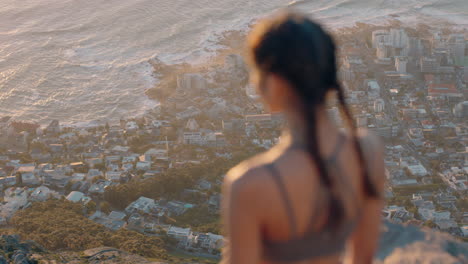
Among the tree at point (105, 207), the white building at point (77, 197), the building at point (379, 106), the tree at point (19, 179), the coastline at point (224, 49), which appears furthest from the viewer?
the coastline at point (224, 49)

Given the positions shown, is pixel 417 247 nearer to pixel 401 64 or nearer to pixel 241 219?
pixel 241 219

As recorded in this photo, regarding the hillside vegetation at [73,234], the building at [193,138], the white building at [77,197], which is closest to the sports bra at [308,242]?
the hillside vegetation at [73,234]

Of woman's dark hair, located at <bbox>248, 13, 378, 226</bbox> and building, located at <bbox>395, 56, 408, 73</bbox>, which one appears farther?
building, located at <bbox>395, 56, 408, 73</bbox>

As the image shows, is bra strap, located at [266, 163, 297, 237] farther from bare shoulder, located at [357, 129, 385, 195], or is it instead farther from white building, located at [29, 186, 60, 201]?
white building, located at [29, 186, 60, 201]

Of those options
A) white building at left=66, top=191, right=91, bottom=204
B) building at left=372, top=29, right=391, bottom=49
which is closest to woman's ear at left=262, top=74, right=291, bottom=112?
white building at left=66, top=191, right=91, bottom=204

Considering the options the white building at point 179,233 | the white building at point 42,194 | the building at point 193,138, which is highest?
the building at point 193,138

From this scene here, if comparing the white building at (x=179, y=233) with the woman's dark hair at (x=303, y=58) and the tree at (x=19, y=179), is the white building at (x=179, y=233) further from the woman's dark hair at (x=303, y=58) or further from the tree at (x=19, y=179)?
the woman's dark hair at (x=303, y=58)
